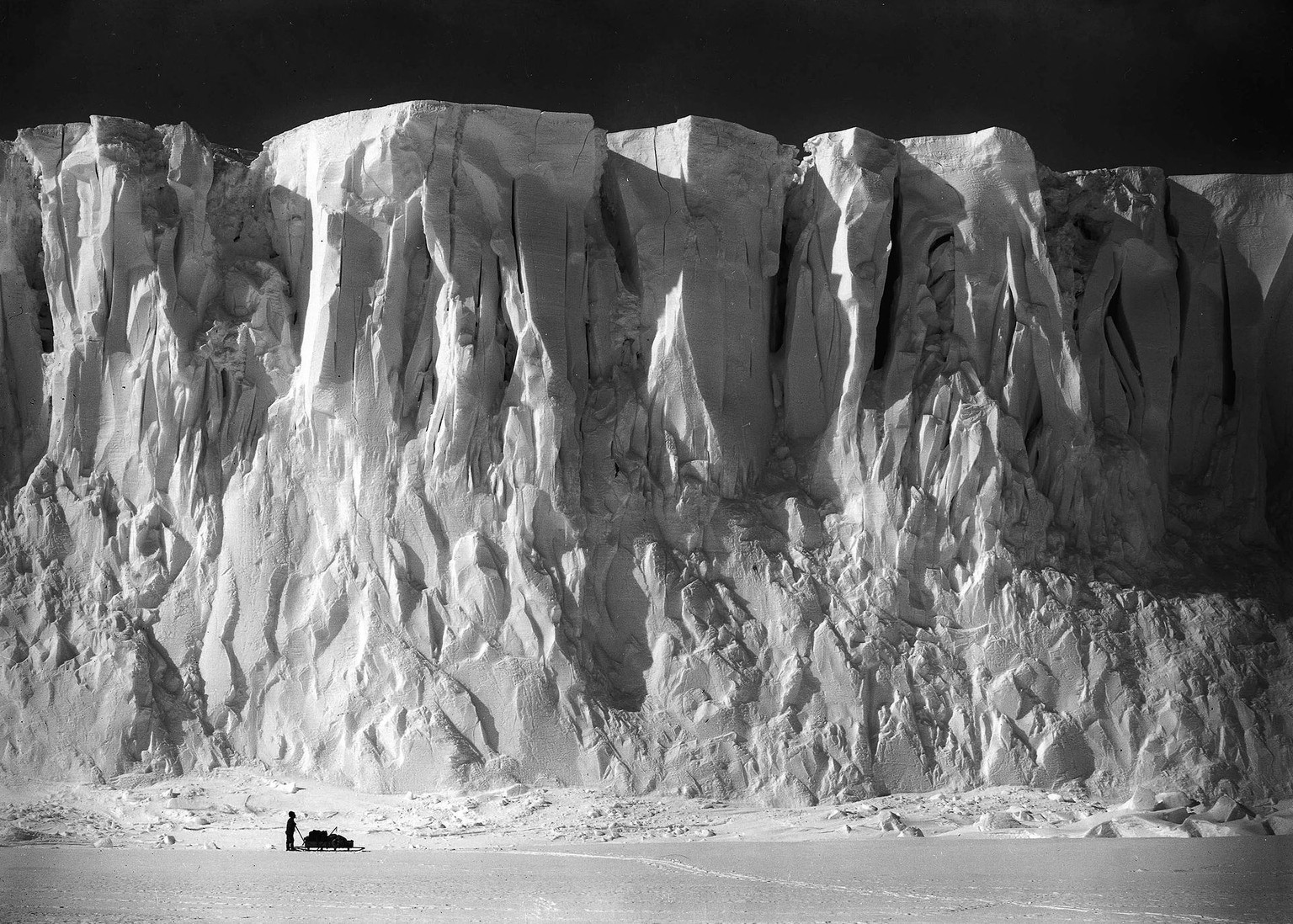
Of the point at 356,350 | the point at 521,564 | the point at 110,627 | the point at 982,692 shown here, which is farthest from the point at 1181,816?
the point at 110,627

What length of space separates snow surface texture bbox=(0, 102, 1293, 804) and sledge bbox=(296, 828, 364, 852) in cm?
263

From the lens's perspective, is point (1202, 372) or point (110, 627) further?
point (1202, 372)

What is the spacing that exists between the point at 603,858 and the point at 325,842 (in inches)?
134

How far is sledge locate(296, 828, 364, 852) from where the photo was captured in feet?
73.8

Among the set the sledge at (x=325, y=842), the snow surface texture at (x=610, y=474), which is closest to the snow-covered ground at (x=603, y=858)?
the sledge at (x=325, y=842)

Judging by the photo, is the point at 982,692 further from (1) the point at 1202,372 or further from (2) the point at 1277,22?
(2) the point at 1277,22

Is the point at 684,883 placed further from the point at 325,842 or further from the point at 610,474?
the point at 610,474

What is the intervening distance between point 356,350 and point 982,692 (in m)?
10.3

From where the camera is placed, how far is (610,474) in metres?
27.5

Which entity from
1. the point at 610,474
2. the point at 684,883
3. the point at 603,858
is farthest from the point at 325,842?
the point at 610,474

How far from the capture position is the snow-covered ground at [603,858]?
60.0 feet

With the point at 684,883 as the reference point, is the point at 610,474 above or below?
above

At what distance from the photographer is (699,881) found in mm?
20078

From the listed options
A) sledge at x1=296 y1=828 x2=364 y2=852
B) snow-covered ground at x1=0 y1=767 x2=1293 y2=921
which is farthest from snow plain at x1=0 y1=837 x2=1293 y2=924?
sledge at x1=296 y1=828 x2=364 y2=852
